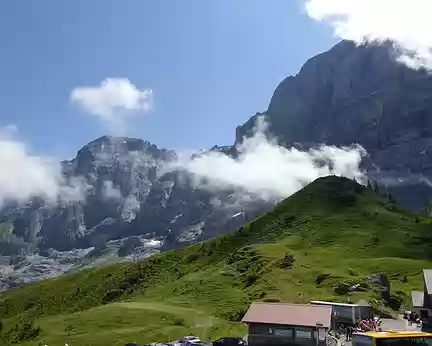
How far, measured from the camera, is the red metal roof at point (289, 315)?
3265 inches

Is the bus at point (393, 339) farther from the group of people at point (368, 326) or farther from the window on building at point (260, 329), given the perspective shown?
the group of people at point (368, 326)

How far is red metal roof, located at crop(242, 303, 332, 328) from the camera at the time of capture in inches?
3265

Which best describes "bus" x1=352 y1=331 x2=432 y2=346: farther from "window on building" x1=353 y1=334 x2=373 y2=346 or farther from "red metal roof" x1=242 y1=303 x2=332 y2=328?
"red metal roof" x1=242 y1=303 x2=332 y2=328

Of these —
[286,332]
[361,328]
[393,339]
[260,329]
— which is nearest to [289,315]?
[286,332]

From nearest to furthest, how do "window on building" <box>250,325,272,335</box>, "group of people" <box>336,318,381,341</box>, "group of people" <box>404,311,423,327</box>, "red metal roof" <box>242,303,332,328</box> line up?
"red metal roof" <box>242,303,332,328</box>, "window on building" <box>250,325,272,335</box>, "group of people" <box>336,318,381,341</box>, "group of people" <box>404,311,423,327</box>

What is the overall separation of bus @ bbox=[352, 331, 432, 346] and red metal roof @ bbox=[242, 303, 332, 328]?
38.7ft

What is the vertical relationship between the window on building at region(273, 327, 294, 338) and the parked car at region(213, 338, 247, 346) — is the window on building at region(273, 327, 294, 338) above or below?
above

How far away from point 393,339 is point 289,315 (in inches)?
751

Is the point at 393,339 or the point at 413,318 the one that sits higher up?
the point at 393,339

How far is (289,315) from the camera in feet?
276

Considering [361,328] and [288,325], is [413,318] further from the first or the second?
[288,325]

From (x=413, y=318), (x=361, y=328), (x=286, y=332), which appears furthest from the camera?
(x=413, y=318)

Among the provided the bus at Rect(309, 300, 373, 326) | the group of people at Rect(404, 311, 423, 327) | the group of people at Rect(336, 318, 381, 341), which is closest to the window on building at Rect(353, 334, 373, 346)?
the group of people at Rect(336, 318, 381, 341)

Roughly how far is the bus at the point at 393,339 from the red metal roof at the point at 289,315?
11.8 m
